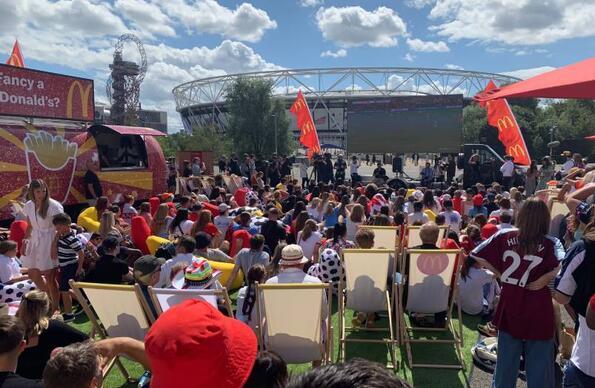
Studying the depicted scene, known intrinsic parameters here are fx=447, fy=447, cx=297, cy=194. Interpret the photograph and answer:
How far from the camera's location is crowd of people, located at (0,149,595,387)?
4.13ft

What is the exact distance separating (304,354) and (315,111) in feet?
284

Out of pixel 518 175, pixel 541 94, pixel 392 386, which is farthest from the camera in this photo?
pixel 518 175

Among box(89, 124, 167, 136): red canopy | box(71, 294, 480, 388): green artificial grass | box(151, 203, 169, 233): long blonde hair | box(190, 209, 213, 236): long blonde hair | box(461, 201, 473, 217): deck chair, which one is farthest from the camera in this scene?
box(89, 124, 167, 136): red canopy

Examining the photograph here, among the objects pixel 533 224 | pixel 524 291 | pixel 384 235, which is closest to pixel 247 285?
pixel 384 235

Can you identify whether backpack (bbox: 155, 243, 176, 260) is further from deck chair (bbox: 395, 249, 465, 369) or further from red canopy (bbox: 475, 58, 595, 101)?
red canopy (bbox: 475, 58, 595, 101)

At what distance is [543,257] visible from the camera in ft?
9.11

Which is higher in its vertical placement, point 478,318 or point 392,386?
point 392,386

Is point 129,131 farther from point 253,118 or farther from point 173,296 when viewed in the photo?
point 253,118

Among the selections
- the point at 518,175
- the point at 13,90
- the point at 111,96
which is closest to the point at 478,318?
the point at 13,90

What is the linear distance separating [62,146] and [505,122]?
448 inches

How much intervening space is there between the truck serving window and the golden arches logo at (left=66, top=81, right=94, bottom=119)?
3.18 feet

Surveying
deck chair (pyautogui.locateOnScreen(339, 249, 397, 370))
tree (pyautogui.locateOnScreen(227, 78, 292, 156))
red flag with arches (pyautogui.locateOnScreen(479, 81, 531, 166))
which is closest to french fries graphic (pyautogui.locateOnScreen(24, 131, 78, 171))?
deck chair (pyautogui.locateOnScreen(339, 249, 397, 370))

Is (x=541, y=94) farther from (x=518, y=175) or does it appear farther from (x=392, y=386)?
(x=518, y=175)

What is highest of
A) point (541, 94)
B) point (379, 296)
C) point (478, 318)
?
point (541, 94)
